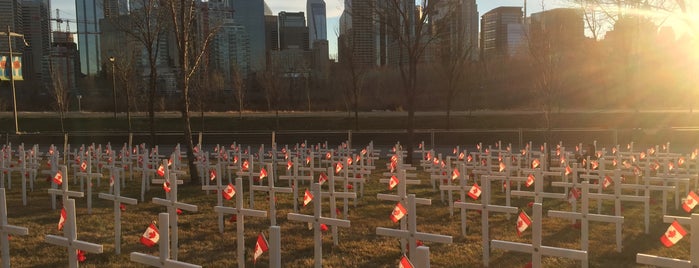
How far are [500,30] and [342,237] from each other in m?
34.5

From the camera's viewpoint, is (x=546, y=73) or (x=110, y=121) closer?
(x=546, y=73)

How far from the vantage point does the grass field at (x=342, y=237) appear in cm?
705

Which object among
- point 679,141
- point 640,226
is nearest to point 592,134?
point 679,141

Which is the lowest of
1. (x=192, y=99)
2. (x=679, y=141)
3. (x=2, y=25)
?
(x=679, y=141)

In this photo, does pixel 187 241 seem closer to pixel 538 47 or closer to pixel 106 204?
pixel 106 204

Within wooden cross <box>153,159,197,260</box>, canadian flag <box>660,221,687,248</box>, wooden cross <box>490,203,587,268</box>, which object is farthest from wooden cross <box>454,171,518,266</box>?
wooden cross <box>153,159,197,260</box>

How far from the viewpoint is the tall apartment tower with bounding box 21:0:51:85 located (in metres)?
53.6

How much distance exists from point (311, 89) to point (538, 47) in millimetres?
50921

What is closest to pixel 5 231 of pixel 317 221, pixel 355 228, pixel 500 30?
pixel 317 221

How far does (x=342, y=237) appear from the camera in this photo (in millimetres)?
8211

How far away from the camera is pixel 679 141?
24.4 meters

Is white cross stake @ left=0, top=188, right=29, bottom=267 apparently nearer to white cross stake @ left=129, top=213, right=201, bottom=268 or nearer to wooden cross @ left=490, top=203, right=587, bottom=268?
white cross stake @ left=129, top=213, right=201, bottom=268

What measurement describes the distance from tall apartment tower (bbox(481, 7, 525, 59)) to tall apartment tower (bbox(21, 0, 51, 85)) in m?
39.7

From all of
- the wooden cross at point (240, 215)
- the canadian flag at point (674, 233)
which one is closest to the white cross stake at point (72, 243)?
the wooden cross at point (240, 215)
